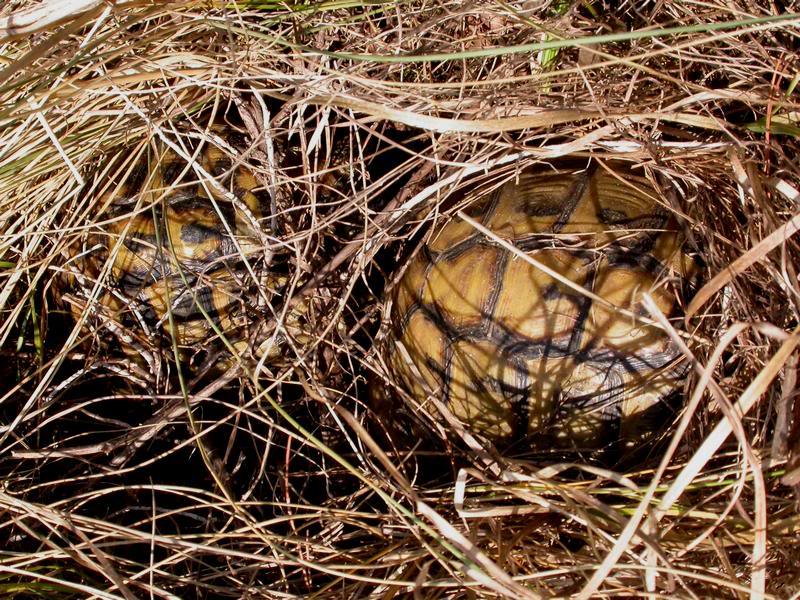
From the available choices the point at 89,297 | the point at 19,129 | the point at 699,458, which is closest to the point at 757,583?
the point at 699,458

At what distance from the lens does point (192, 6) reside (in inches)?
60.9

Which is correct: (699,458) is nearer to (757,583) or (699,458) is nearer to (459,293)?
(757,583)

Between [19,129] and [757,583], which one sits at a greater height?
[19,129]

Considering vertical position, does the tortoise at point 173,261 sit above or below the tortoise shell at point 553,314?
above

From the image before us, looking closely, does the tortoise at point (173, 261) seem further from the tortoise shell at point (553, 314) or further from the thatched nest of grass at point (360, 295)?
the tortoise shell at point (553, 314)

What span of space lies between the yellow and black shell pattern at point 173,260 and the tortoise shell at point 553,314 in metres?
0.47

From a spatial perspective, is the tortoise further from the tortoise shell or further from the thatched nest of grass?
the tortoise shell

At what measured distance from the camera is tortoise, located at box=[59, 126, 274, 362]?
5.73ft

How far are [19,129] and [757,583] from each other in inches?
64.4

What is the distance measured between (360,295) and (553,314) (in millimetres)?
549

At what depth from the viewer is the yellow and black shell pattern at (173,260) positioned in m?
1.75

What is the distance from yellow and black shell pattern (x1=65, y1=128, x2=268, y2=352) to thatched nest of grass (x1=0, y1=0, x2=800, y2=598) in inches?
2.5

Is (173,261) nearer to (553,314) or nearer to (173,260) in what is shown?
(173,260)

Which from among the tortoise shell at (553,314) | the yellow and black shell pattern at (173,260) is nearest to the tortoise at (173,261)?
the yellow and black shell pattern at (173,260)
